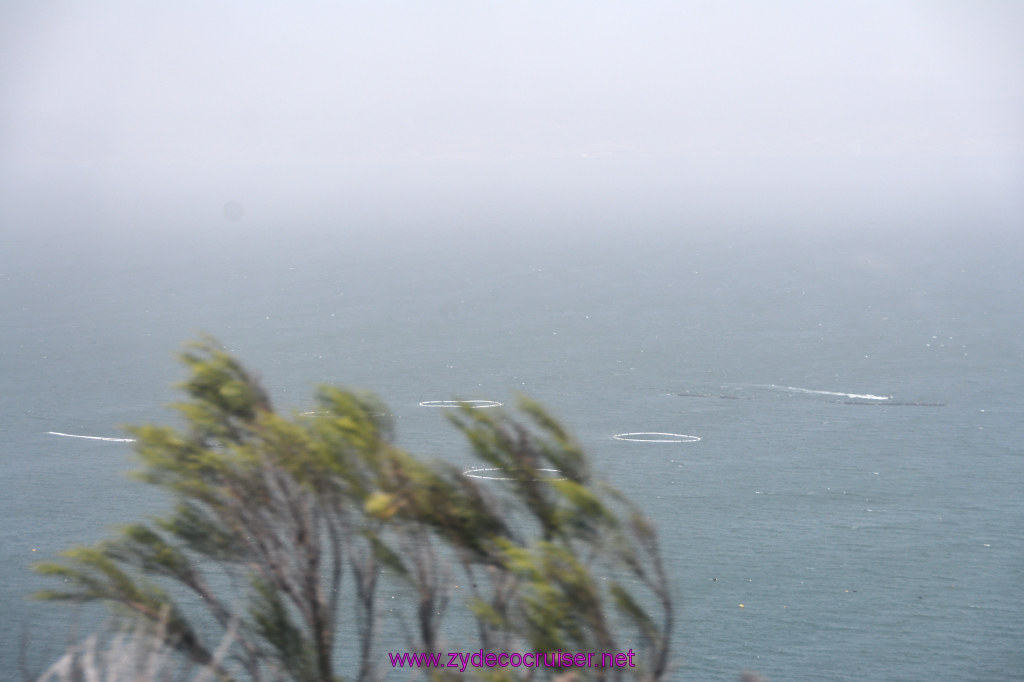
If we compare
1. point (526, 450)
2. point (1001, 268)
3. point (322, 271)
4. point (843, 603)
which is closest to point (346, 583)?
point (843, 603)

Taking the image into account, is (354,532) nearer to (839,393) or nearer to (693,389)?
(693,389)

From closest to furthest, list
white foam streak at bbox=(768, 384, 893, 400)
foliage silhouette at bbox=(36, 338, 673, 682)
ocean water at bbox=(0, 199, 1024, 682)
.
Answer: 1. foliage silhouette at bbox=(36, 338, 673, 682)
2. ocean water at bbox=(0, 199, 1024, 682)
3. white foam streak at bbox=(768, 384, 893, 400)

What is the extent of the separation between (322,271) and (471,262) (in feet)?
33.7

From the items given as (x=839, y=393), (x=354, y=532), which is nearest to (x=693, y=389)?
(x=839, y=393)

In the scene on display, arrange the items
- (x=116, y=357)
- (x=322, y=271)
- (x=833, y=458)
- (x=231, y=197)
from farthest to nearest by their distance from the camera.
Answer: (x=231, y=197) → (x=322, y=271) → (x=116, y=357) → (x=833, y=458)

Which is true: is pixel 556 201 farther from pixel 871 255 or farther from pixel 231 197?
pixel 871 255

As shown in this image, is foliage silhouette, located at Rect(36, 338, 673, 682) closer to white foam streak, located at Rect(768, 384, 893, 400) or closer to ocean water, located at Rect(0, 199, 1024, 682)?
ocean water, located at Rect(0, 199, 1024, 682)

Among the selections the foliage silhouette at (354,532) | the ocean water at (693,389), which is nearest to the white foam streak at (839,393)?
the ocean water at (693,389)

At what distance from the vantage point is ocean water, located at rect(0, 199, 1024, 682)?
897 inches

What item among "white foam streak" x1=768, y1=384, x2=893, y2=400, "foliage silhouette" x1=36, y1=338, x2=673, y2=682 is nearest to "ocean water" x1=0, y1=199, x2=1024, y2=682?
"white foam streak" x1=768, y1=384, x2=893, y2=400

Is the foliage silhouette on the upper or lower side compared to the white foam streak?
upper

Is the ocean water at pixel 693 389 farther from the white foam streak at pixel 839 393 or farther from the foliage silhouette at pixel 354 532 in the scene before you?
the foliage silhouette at pixel 354 532

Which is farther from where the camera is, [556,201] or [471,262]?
[556,201]

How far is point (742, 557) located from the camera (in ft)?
82.2
